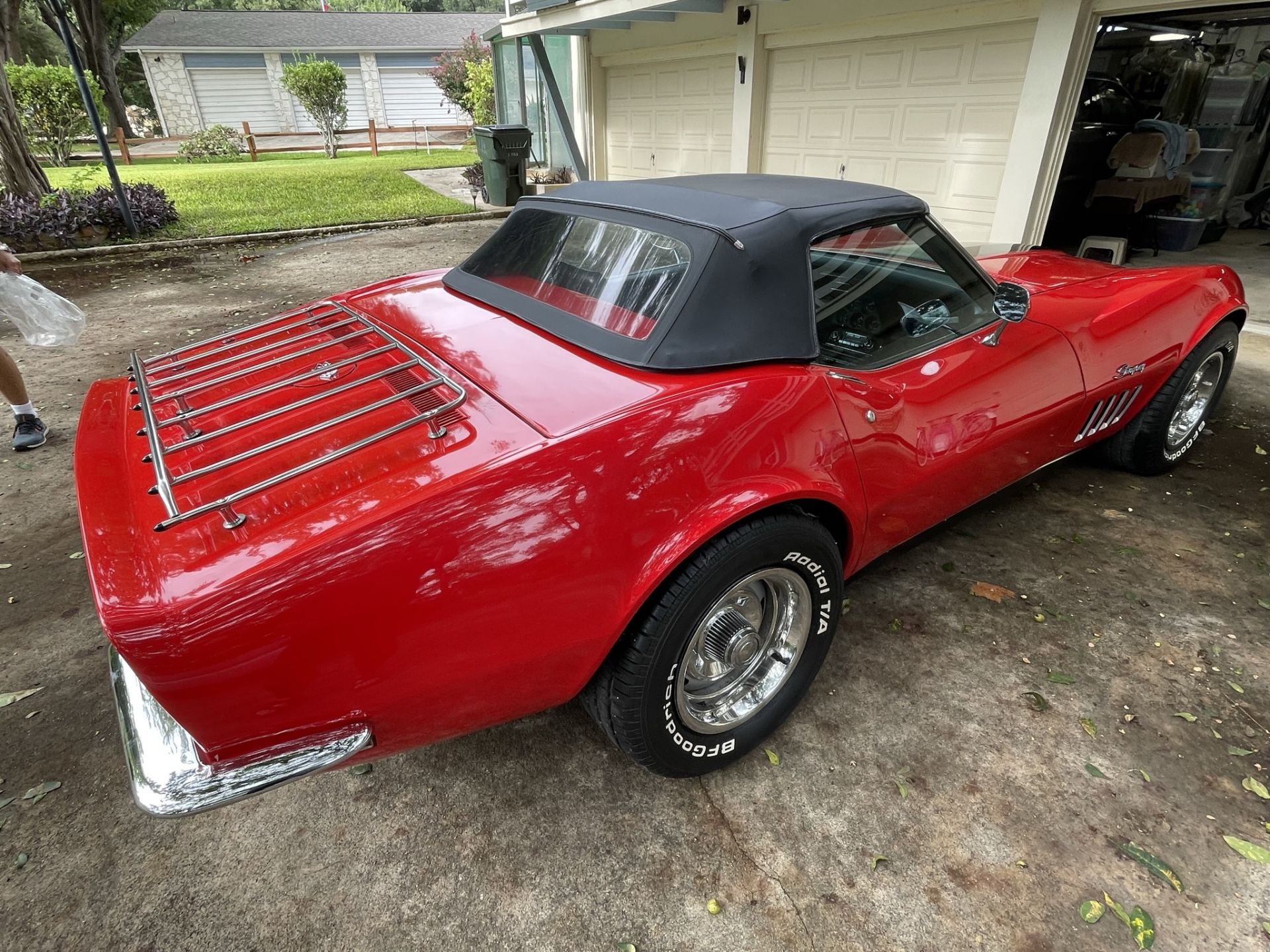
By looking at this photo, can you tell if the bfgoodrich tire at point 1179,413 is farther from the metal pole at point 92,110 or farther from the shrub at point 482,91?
the shrub at point 482,91

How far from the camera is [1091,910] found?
5.58 feet

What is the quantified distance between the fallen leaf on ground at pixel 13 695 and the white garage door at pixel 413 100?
3685 centimetres

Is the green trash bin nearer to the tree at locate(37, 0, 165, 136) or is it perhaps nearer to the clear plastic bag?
→ the clear plastic bag

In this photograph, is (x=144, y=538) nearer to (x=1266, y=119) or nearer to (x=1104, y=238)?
(x=1104, y=238)

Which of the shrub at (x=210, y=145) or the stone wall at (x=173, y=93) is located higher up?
the stone wall at (x=173, y=93)

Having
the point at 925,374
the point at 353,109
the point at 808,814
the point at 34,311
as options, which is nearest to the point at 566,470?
the point at 808,814

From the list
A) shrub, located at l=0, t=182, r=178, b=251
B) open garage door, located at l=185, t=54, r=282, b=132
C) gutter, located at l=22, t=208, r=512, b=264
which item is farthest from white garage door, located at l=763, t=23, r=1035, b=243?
open garage door, located at l=185, t=54, r=282, b=132

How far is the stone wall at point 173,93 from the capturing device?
100 feet

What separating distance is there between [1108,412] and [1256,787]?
1625 mm

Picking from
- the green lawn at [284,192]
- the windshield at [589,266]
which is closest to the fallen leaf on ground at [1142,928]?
the windshield at [589,266]

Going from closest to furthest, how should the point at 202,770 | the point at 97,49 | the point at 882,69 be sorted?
the point at 202,770 → the point at 882,69 → the point at 97,49

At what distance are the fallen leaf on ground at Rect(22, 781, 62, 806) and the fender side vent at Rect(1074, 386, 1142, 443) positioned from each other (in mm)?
3898

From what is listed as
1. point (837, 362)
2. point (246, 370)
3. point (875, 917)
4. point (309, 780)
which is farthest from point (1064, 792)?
point (246, 370)

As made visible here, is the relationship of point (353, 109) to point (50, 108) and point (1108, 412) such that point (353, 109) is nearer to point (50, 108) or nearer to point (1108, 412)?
point (50, 108)
